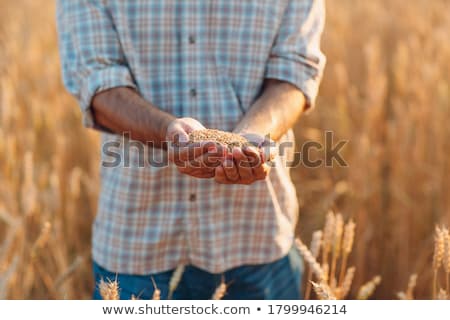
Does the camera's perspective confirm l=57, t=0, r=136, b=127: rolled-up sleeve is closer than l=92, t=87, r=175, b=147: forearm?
No

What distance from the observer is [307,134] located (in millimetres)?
2676

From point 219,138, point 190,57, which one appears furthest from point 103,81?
point 219,138

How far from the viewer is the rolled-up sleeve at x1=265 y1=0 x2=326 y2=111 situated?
1393 mm

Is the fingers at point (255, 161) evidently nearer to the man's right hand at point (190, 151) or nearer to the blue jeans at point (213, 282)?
the man's right hand at point (190, 151)

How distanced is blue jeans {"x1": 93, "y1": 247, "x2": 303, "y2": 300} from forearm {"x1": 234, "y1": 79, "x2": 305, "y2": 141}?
0.34m

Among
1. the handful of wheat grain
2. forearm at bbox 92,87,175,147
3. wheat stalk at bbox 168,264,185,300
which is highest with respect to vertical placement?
forearm at bbox 92,87,175,147

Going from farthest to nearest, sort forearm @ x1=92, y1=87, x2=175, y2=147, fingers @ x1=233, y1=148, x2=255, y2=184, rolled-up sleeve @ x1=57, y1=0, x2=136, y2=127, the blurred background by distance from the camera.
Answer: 1. the blurred background
2. rolled-up sleeve @ x1=57, y1=0, x2=136, y2=127
3. forearm @ x1=92, y1=87, x2=175, y2=147
4. fingers @ x1=233, y1=148, x2=255, y2=184

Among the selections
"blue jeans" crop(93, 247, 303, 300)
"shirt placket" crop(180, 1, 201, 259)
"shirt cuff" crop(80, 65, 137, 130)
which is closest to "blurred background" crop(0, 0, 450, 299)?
"blue jeans" crop(93, 247, 303, 300)

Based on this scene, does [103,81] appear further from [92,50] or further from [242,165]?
[242,165]

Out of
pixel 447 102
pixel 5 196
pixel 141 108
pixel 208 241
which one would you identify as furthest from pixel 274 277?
pixel 447 102

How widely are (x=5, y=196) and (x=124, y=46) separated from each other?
0.82m

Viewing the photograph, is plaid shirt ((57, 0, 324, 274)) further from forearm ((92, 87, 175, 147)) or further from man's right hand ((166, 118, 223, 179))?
man's right hand ((166, 118, 223, 179))

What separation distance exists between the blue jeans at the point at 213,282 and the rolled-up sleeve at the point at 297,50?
39 centimetres

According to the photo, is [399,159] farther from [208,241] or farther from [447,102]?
[208,241]
